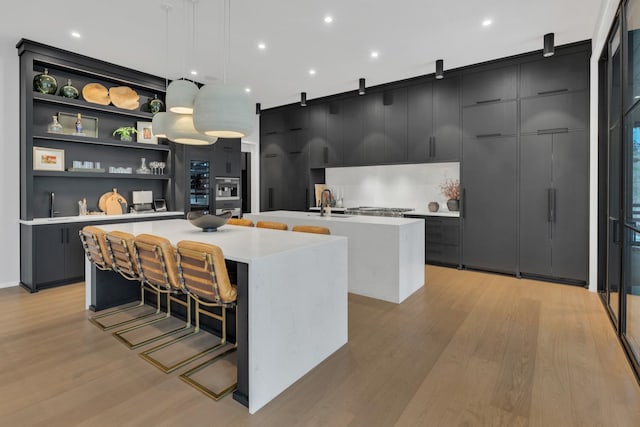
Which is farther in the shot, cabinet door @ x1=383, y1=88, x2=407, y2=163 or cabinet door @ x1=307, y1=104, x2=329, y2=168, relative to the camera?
cabinet door @ x1=307, y1=104, x2=329, y2=168

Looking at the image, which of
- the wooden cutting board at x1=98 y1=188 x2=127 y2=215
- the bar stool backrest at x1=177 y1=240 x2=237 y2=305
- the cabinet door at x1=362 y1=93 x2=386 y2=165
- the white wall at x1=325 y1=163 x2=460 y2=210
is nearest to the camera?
the bar stool backrest at x1=177 y1=240 x2=237 y2=305

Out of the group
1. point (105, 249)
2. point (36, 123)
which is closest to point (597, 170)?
point (105, 249)

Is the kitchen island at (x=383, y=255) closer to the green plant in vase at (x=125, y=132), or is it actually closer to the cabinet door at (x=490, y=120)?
the cabinet door at (x=490, y=120)

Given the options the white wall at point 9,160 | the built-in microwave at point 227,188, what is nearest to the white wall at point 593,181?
the built-in microwave at point 227,188

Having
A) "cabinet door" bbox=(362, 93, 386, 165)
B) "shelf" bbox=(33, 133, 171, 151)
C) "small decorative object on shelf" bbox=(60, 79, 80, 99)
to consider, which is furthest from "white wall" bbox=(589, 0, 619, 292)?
"small decorative object on shelf" bbox=(60, 79, 80, 99)

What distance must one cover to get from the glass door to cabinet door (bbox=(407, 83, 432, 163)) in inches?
132

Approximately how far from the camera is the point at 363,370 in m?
2.23

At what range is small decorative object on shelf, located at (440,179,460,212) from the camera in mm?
Answer: 5207

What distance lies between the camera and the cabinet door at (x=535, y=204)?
169 inches

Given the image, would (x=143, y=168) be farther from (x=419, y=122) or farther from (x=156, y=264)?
(x=419, y=122)

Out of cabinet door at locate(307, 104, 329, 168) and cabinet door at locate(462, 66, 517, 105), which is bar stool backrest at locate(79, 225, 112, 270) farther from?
cabinet door at locate(462, 66, 517, 105)

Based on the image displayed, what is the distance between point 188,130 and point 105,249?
1208 mm

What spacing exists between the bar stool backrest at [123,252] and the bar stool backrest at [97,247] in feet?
0.28

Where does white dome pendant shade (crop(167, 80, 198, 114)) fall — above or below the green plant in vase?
below
